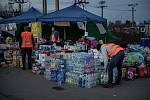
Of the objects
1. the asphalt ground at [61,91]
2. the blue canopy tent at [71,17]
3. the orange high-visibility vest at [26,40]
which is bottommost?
the asphalt ground at [61,91]

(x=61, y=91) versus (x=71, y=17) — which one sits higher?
(x=71, y=17)

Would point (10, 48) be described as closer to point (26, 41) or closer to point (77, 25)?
point (26, 41)

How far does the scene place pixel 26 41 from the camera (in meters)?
16.0

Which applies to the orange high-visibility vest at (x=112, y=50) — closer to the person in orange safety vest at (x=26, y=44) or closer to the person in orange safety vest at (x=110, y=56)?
the person in orange safety vest at (x=110, y=56)

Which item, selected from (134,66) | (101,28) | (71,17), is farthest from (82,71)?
(101,28)

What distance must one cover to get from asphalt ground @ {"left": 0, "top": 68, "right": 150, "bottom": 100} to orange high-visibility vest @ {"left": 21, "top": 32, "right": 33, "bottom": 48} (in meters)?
2.88

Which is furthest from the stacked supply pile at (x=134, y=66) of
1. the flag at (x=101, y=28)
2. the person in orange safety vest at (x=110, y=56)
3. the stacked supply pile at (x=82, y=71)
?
the flag at (x=101, y=28)

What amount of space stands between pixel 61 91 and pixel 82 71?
1.26 meters

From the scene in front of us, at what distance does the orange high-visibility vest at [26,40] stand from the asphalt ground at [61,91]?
2878 mm

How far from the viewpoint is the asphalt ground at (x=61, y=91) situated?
9906 millimetres

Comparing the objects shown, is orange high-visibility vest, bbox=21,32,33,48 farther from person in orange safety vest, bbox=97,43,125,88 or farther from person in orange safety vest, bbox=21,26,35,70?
person in orange safety vest, bbox=97,43,125,88

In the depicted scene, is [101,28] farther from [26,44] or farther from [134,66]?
[134,66]

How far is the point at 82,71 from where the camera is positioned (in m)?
11.7

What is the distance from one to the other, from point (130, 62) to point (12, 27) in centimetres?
1308
